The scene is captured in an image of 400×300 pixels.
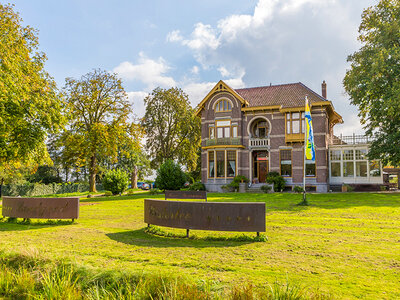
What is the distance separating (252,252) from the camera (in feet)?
24.0

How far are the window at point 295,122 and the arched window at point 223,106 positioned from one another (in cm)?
620

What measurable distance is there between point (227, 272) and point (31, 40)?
2079 cm

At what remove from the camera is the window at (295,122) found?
31289 mm

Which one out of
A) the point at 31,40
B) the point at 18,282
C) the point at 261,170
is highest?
the point at 31,40

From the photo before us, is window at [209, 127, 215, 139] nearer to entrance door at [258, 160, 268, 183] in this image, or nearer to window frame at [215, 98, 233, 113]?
window frame at [215, 98, 233, 113]

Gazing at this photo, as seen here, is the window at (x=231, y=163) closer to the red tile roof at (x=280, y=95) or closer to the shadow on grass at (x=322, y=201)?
the red tile roof at (x=280, y=95)

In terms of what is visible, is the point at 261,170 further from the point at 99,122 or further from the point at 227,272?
the point at 227,272

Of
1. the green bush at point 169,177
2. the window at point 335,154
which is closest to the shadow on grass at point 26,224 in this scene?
the green bush at point 169,177

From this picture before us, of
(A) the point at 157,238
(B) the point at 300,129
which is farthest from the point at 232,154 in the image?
(A) the point at 157,238

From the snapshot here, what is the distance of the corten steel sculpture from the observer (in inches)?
340

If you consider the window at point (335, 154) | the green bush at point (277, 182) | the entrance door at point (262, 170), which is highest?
the window at point (335, 154)

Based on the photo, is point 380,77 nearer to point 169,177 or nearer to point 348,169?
point 348,169

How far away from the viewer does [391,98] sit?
24000 mm

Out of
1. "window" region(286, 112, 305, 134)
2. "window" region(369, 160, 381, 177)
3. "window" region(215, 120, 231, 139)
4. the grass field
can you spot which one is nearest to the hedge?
"window" region(215, 120, 231, 139)
